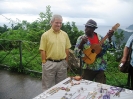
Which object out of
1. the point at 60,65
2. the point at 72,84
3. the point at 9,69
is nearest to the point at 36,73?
the point at 9,69

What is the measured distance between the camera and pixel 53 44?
3.12 metres

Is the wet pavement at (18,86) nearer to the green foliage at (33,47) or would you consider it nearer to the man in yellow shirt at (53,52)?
the green foliage at (33,47)

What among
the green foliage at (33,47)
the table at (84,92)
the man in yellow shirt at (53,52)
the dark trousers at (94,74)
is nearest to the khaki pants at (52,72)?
the man in yellow shirt at (53,52)

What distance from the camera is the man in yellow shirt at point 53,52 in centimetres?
313

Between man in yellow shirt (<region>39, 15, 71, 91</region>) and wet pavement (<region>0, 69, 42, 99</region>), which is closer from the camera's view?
man in yellow shirt (<region>39, 15, 71, 91</region>)

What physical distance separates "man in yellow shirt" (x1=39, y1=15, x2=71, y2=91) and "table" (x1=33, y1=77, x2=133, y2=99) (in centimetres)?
81

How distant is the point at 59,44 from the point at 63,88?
101 centimetres

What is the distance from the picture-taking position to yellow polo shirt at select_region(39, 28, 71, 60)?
123 inches

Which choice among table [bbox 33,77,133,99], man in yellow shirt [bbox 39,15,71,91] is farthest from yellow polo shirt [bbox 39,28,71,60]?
table [bbox 33,77,133,99]

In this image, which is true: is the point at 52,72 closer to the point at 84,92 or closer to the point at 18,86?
the point at 84,92

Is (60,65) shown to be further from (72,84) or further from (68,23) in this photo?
(68,23)

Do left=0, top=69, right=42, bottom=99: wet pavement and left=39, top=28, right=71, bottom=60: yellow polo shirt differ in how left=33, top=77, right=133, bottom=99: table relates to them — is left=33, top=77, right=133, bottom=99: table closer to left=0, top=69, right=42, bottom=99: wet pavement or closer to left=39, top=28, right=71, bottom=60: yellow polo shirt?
left=39, top=28, right=71, bottom=60: yellow polo shirt

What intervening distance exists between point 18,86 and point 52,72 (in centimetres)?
179

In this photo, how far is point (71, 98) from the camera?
210cm
